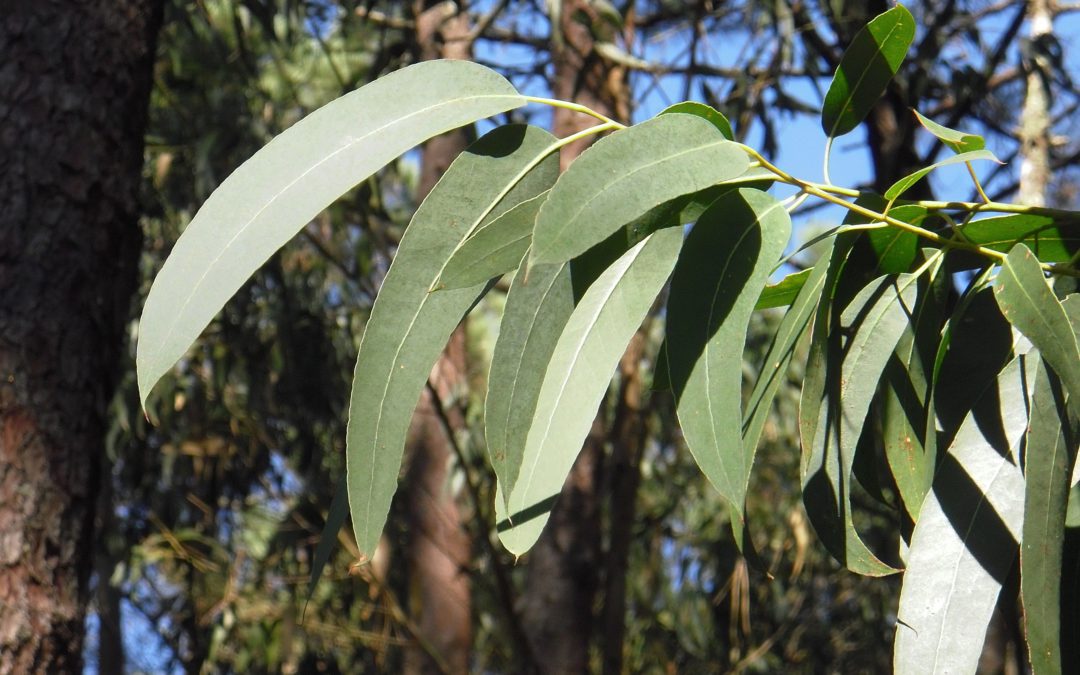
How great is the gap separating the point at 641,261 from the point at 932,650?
310 mm

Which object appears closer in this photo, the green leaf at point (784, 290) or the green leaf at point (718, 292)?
the green leaf at point (718, 292)

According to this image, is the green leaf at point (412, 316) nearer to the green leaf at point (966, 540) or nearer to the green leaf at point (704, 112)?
the green leaf at point (704, 112)

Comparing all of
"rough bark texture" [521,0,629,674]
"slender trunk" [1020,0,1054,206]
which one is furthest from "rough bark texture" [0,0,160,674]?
"slender trunk" [1020,0,1054,206]

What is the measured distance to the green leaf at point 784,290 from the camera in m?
0.89

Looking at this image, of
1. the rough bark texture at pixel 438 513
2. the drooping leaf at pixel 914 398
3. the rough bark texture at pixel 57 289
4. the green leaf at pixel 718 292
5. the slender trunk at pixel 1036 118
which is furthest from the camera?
the rough bark texture at pixel 438 513

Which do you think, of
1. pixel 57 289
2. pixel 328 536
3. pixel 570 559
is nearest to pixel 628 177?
pixel 328 536

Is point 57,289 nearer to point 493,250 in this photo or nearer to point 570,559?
point 493,250

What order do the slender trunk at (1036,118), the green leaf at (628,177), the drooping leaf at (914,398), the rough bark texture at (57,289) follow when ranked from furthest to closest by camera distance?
the slender trunk at (1036,118)
the rough bark texture at (57,289)
the drooping leaf at (914,398)
the green leaf at (628,177)

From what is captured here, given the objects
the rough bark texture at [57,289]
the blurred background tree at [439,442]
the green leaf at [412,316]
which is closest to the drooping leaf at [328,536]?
the green leaf at [412,316]

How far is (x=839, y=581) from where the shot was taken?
455 cm

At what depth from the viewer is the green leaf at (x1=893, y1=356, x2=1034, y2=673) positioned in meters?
0.73

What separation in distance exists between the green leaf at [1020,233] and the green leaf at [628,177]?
0.72ft

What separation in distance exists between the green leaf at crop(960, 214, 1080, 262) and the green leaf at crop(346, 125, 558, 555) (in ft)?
1.03

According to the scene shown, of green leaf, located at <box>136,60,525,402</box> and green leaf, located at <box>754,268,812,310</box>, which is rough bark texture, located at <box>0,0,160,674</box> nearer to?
green leaf, located at <box>136,60,525,402</box>
